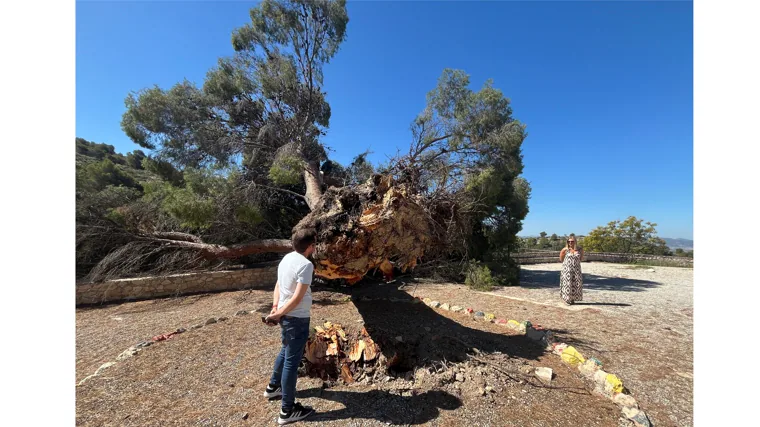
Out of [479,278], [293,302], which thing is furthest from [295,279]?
[479,278]

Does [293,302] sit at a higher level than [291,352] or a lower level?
higher

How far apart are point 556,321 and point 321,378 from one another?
3.63 meters

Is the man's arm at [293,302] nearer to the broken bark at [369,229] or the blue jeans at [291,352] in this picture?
the blue jeans at [291,352]

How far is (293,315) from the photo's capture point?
5.96ft

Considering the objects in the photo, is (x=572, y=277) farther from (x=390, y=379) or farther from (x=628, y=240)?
(x=628, y=240)

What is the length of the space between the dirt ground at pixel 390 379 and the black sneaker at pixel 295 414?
0.08 m

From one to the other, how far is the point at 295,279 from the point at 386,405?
1.12 meters

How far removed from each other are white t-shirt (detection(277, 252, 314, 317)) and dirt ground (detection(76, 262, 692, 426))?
730mm

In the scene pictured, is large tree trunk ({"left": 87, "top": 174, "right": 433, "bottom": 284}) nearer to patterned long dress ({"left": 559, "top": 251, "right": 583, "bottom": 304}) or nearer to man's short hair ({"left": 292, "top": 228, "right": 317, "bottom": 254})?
man's short hair ({"left": 292, "top": 228, "right": 317, "bottom": 254})

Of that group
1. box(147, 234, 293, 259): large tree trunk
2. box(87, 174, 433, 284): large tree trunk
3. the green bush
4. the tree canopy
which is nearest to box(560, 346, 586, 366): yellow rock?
box(87, 174, 433, 284): large tree trunk

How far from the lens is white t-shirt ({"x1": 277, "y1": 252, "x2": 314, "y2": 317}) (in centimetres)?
179

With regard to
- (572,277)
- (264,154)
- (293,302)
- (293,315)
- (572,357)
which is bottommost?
(572,357)

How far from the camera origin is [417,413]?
1852mm

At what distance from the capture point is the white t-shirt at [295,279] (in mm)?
1795
